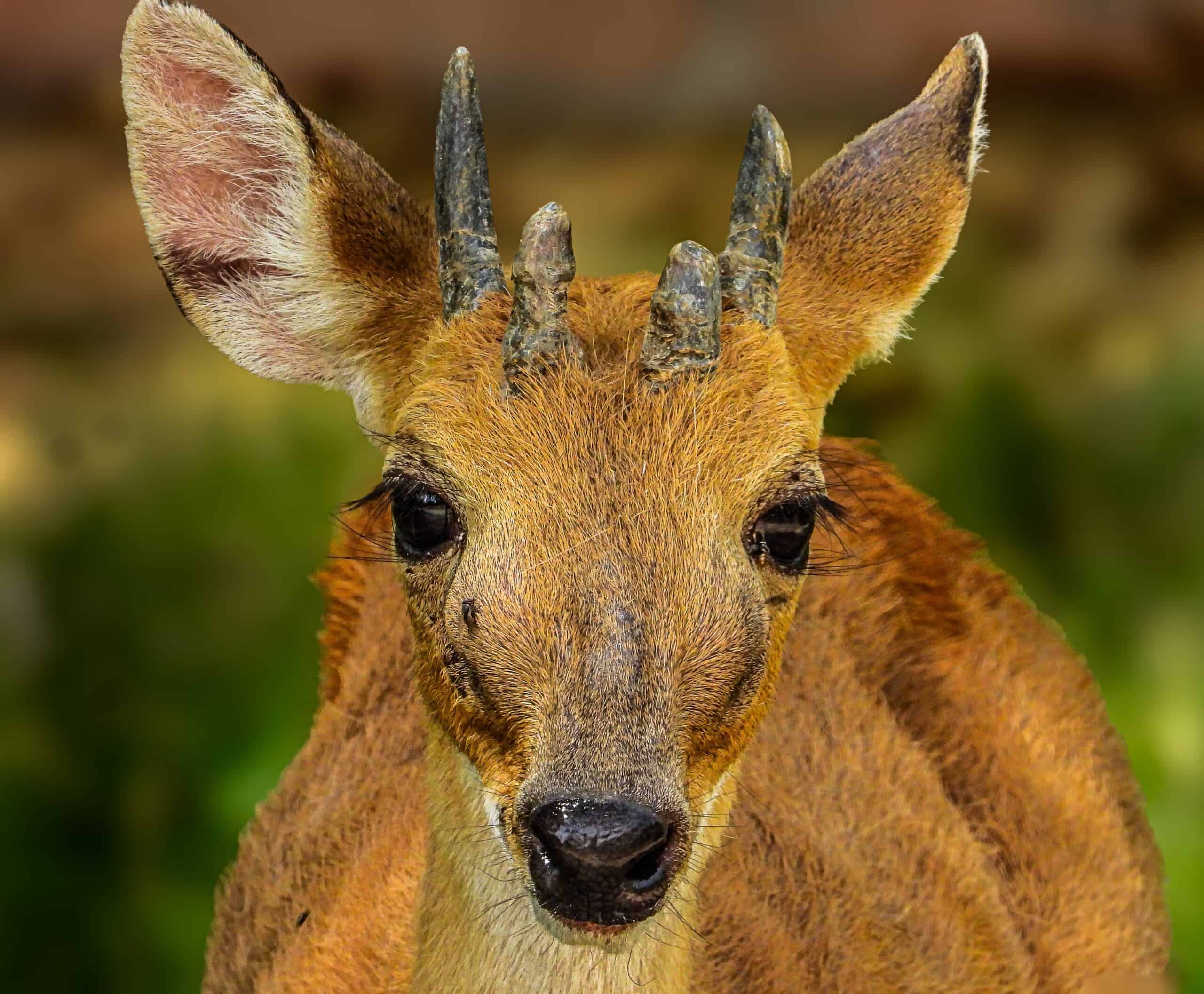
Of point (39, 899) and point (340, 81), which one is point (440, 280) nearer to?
point (340, 81)

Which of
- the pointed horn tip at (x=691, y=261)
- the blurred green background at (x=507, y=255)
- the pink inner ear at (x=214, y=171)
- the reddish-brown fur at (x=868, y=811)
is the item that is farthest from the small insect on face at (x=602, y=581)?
the blurred green background at (x=507, y=255)

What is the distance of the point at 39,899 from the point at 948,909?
121 inches

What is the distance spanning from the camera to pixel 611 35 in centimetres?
559

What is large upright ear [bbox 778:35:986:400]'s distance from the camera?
308 centimetres

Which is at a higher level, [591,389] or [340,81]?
[340,81]

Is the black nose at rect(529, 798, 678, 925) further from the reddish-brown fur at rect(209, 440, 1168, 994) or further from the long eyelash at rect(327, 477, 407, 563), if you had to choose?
the reddish-brown fur at rect(209, 440, 1168, 994)

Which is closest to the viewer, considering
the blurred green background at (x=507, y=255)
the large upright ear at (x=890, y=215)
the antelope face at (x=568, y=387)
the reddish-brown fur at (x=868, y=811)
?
the antelope face at (x=568, y=387)

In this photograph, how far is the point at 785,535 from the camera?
270cm

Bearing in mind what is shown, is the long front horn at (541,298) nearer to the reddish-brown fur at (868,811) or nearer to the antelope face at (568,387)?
the antelope face at (568,387)

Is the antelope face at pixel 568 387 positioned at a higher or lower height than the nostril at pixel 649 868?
higher

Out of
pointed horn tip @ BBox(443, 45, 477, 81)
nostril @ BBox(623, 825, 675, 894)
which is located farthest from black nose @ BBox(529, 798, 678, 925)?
pointed horn tip @ BBox(443, 45, 477, 81)

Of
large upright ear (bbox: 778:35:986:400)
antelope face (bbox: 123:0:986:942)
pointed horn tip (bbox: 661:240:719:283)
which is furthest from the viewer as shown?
large upright ear (bbox: 778:35:986:400)

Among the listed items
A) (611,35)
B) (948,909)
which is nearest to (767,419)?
(948,909)

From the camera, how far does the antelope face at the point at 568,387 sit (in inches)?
94.3
